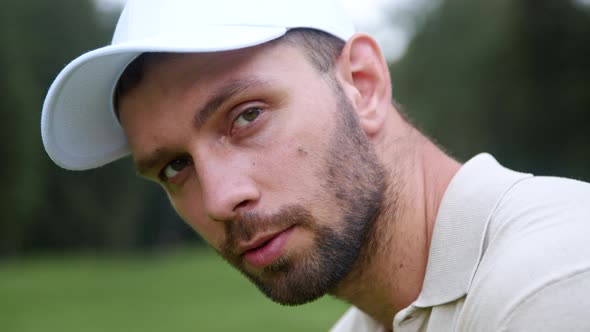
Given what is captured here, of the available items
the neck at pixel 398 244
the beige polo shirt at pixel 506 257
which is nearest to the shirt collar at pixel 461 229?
the beige polo shirt at pixel 506 257

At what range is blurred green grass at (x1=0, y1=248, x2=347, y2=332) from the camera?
12.8 metres

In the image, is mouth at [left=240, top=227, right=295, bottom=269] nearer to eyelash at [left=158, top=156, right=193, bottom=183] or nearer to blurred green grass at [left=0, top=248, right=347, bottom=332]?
eyelash at [left=158, top=156, right=193, bottom=183]

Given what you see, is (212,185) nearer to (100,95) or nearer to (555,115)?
(100,95)

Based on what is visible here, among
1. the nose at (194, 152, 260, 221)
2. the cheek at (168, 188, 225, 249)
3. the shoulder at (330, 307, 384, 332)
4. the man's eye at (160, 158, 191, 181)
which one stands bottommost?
the shoulder at (330, 307, 384, 332)

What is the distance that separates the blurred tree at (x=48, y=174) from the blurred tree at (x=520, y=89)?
526 inches

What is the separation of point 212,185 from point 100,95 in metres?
0.70

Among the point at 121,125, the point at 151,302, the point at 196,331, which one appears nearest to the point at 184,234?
the point at 151,302

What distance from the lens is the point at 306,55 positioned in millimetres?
2766

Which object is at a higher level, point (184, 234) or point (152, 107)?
point (152, 107)

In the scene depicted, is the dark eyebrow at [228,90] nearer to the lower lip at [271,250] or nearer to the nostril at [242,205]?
the nostril at [242,205]

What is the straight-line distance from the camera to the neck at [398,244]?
268cm

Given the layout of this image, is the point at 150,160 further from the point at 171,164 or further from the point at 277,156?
the point at 277,156

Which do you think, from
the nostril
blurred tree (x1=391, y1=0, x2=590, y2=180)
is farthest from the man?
blurred tree (x1=391, y1=0, x2=590, y2=180)

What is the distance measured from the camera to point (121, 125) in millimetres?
3082
